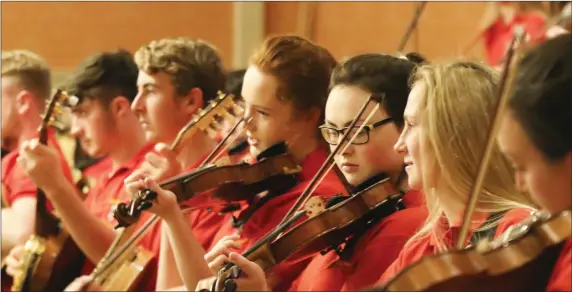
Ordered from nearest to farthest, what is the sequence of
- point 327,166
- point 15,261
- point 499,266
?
point 499,266 → point 327,166 → point 15,261

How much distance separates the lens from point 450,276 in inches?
48.4

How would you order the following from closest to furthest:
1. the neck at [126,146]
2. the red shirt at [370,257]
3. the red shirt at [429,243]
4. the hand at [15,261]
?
the red shirt at [429,243] → the red shirt at [370,257] → the hand at [15,261] → the neck at [126,146]

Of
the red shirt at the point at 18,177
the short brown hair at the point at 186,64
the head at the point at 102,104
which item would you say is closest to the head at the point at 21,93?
the red shirt at the point at 18,177

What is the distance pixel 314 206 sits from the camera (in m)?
2.00

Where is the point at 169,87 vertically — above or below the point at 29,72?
above

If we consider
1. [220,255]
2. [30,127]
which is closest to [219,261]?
[220,255]

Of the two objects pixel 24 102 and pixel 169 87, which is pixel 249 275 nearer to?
pixel 169 87

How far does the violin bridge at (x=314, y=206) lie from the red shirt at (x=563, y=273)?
718mm

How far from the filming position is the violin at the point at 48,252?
2938mm

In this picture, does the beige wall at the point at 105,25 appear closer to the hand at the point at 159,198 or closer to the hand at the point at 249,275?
the hand at the point at 159,198

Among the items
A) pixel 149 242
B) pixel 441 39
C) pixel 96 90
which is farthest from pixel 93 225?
pixel 441 39

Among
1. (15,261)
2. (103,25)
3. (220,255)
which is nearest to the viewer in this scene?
(220,255)

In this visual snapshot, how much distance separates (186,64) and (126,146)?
1.41 feet

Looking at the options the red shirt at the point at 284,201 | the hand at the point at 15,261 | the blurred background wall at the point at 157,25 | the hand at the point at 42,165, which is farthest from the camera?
the blurred background wall at the point at 157,25
